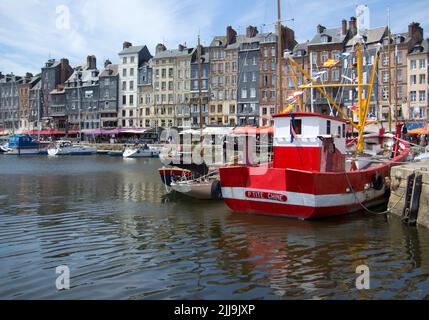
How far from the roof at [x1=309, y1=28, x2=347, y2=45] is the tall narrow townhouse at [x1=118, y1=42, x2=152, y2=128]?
41247 millimetres

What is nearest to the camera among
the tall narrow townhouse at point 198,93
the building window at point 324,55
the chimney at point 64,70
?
the building window at point 324,55

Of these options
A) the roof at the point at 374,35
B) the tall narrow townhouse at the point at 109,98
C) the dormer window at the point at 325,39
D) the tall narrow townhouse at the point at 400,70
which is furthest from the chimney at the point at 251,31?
the tall narrow townhouse at the point at 109,98

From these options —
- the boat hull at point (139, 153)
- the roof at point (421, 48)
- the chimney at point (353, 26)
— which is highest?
the chimney at point (353, 26)

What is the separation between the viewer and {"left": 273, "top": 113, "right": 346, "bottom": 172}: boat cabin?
717 inches

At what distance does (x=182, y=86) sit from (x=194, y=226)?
250 feet

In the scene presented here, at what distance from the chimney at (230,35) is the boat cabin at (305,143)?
226ft

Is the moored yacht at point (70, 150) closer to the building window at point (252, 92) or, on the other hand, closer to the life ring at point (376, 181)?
the building window at point (252, 92)

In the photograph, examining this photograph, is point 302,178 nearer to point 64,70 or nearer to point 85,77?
point 85,77

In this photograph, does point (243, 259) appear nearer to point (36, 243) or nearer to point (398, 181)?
point (36, 243)

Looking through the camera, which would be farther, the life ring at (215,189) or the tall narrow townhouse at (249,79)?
the tall narrow townhouse at (249,79)

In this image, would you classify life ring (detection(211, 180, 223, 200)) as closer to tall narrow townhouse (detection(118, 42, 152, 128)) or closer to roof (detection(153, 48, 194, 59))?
roof (detection(153, 48, 194, 59))

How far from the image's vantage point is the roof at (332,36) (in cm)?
7125

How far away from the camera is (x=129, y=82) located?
9906 centimetres

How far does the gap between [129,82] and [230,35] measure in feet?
89.5
